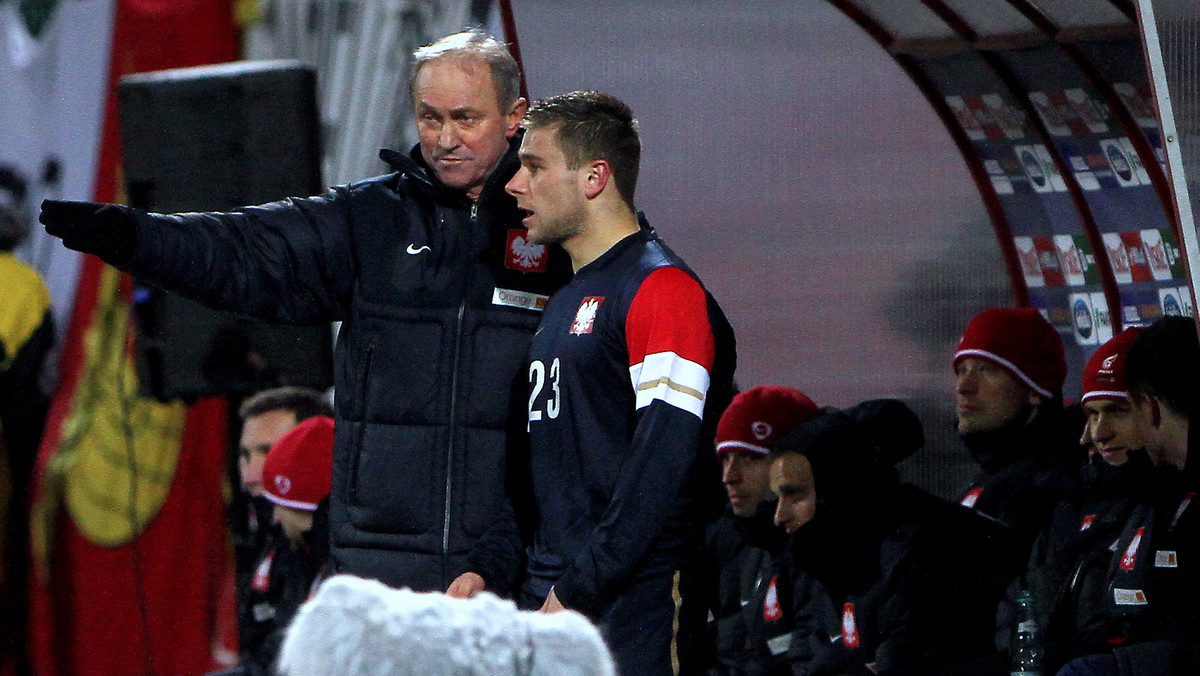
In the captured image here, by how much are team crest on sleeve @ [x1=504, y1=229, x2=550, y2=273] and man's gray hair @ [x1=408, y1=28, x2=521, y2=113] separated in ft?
0.79

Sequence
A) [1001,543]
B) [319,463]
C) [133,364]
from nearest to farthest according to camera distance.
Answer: [1001,543]
[319,463]
[133,364]

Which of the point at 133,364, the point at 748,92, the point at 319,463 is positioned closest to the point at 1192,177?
the point at 748,92

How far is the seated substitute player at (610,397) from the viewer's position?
2662 mm

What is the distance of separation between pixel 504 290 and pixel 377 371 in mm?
272

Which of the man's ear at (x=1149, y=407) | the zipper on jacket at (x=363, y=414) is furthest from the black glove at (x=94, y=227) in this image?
the man's ear at (x=1149, y=407)

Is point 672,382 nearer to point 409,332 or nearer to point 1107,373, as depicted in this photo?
point 409,332

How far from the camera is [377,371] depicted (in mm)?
3021

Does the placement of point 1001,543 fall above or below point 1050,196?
below

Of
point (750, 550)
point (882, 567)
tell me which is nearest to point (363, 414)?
point (882, 567)

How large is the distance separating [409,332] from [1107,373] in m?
1.92

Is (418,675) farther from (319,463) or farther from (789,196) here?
(319,463)

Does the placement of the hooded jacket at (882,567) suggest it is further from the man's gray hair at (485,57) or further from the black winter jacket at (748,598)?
the man's gray hair at (485,57)

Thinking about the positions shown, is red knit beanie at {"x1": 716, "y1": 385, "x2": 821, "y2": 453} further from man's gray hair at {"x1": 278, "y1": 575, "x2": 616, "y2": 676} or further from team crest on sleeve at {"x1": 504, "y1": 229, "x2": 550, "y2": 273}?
man's gray hair at {"x1": 278, "y1": 575, "x2": 616, "y2": 676}

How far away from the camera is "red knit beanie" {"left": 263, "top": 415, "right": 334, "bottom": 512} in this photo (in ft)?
17.2
